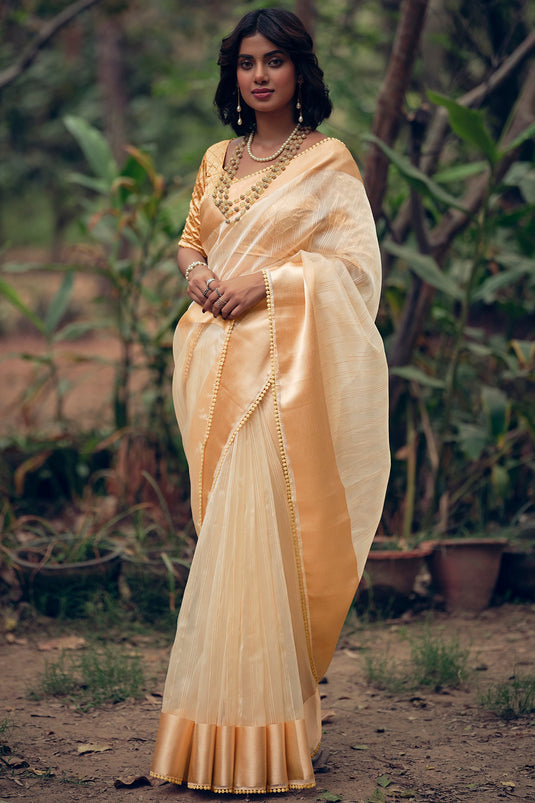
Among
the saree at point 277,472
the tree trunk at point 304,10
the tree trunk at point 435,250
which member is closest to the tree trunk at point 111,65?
the tree trunk at point 304,10

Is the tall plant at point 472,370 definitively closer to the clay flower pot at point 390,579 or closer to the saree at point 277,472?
the clay flower pot at point 390,579

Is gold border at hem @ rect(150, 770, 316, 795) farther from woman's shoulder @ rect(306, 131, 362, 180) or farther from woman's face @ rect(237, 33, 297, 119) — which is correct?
woman's face @ rect(237, 33, 297, 119)

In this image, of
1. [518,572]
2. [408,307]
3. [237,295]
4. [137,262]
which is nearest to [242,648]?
[237,295]

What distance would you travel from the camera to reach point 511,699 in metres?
3.01

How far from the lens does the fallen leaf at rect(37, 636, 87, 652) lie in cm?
356

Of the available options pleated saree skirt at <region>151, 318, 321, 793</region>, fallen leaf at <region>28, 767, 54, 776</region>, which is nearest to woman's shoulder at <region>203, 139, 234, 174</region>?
pleated saree skirt at <region>151, 318, 321, 793</region>

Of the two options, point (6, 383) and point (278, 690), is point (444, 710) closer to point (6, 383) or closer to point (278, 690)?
point (278, 690)

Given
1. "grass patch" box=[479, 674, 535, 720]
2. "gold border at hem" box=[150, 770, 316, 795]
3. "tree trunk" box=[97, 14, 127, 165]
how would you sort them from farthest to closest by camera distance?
"tree trunk" box=[97, 14, 127, 165] → "grass patch" box=[479, 674, 535, 720] → "gold border at hem" box=[150, 770, 316, 795]

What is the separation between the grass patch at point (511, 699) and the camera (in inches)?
115

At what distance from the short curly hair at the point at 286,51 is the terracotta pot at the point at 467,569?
213cm

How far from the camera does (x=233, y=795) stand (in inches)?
90.7

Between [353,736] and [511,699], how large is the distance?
576 millimetres

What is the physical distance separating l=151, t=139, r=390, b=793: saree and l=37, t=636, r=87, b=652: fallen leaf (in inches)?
52.4

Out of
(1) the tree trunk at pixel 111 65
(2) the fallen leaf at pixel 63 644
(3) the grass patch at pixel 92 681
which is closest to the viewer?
(3) the grass patch at pixel 92 681
